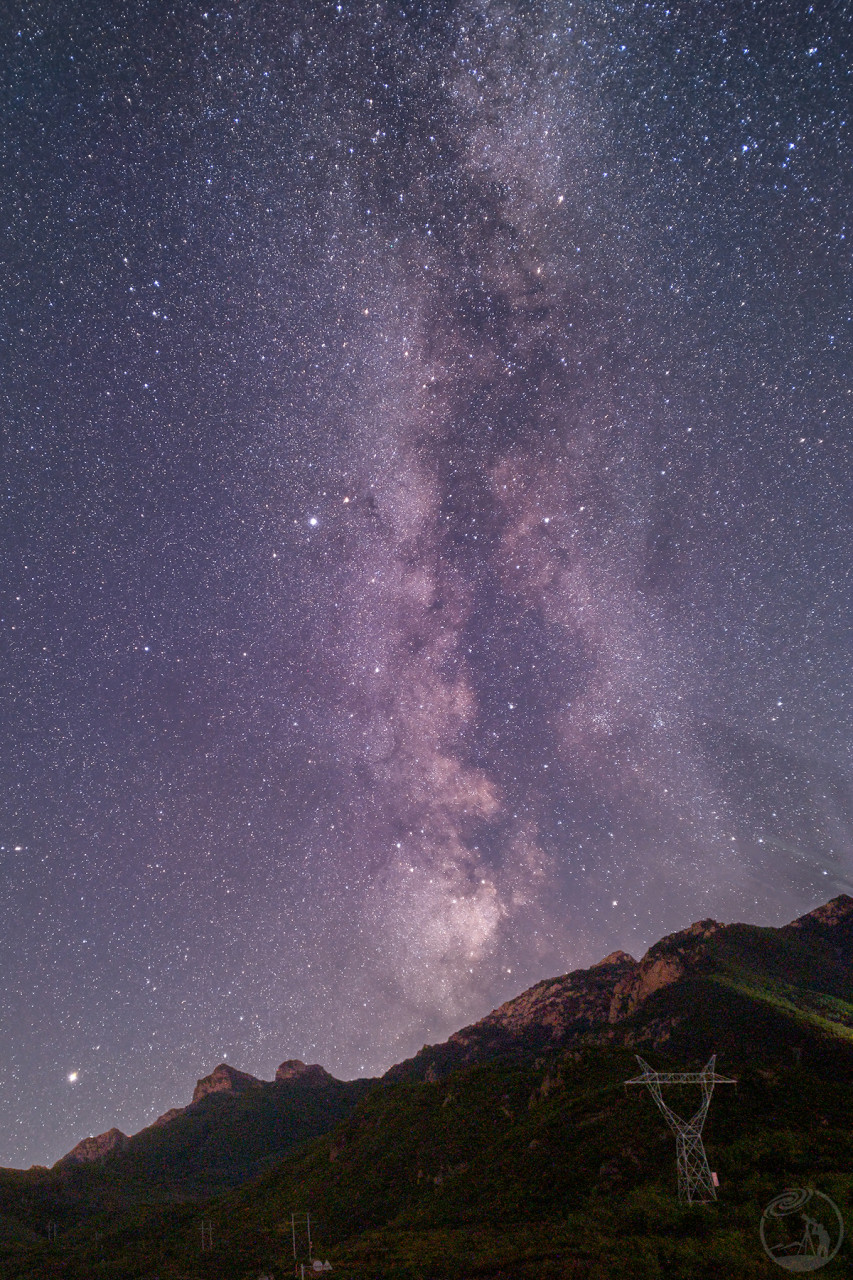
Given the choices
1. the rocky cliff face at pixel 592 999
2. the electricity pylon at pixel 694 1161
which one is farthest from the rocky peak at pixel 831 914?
the electricity pylon at pixel 694 1161

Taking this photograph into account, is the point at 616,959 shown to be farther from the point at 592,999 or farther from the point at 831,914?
the point at 831,914

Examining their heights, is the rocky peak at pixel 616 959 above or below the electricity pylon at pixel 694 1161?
above

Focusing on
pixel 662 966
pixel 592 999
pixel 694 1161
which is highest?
pixel 662 966

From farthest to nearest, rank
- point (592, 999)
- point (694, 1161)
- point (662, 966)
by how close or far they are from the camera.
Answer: point (592, 999) → point (662, 966) → point (694, 1161)

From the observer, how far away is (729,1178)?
40125mm

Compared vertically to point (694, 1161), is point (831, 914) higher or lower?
higher

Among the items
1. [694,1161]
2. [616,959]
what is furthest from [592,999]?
[694,1161]

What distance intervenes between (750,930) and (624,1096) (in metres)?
82.3

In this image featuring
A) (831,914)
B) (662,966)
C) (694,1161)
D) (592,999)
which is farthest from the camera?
(592,999)

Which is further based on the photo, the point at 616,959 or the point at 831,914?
the point at 616,959

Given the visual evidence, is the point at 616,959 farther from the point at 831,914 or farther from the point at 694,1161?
the point at 694,1161

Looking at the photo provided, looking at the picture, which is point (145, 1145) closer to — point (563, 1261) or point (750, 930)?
point (750, 930)

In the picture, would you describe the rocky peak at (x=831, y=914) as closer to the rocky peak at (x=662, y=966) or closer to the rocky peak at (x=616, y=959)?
the rocky peak at (x=662, y=966)

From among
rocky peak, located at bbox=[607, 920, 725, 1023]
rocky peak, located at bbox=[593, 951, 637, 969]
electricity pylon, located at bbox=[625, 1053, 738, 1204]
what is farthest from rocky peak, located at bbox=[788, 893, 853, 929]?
electricity pylon, located at bbox=[625, 1053, 738, 1204]
